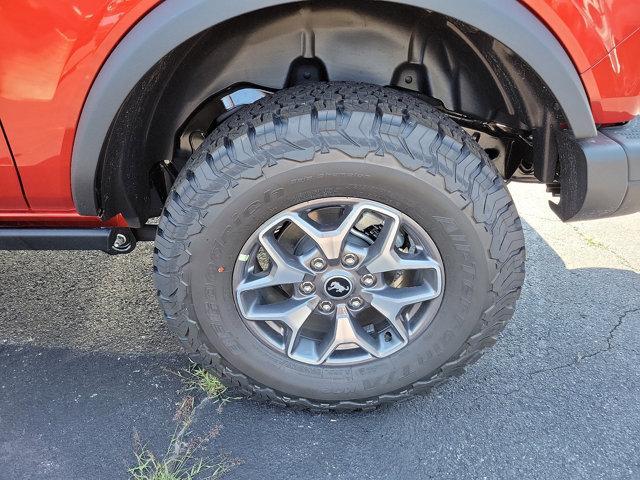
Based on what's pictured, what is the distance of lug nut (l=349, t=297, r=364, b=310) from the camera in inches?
79.5

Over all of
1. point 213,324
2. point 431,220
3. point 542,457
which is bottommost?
point 542,457

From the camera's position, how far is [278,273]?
1.96 metres

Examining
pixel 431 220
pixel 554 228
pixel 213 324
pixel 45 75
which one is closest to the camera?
pixel 45 75

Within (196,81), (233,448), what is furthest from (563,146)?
(233,448)

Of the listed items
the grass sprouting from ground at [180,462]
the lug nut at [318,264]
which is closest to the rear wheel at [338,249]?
the lug nut at [318,264]

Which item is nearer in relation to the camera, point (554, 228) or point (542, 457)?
point (542, 457)

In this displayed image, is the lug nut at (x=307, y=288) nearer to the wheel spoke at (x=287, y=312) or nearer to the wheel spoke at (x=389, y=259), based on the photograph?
the wheel spoke at (x=287, y=312)

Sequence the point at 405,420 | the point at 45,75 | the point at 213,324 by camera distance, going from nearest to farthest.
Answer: the point at 45,75 < the point at 213,324 < the point at 405,420

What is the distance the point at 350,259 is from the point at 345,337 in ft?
0.98

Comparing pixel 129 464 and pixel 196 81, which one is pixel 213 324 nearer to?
pixel 129 464

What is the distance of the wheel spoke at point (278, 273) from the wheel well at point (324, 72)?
527 millimetres

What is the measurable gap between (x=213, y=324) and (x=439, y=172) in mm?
915

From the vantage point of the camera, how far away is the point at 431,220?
6.04 feet

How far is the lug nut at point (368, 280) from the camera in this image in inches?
77.7
